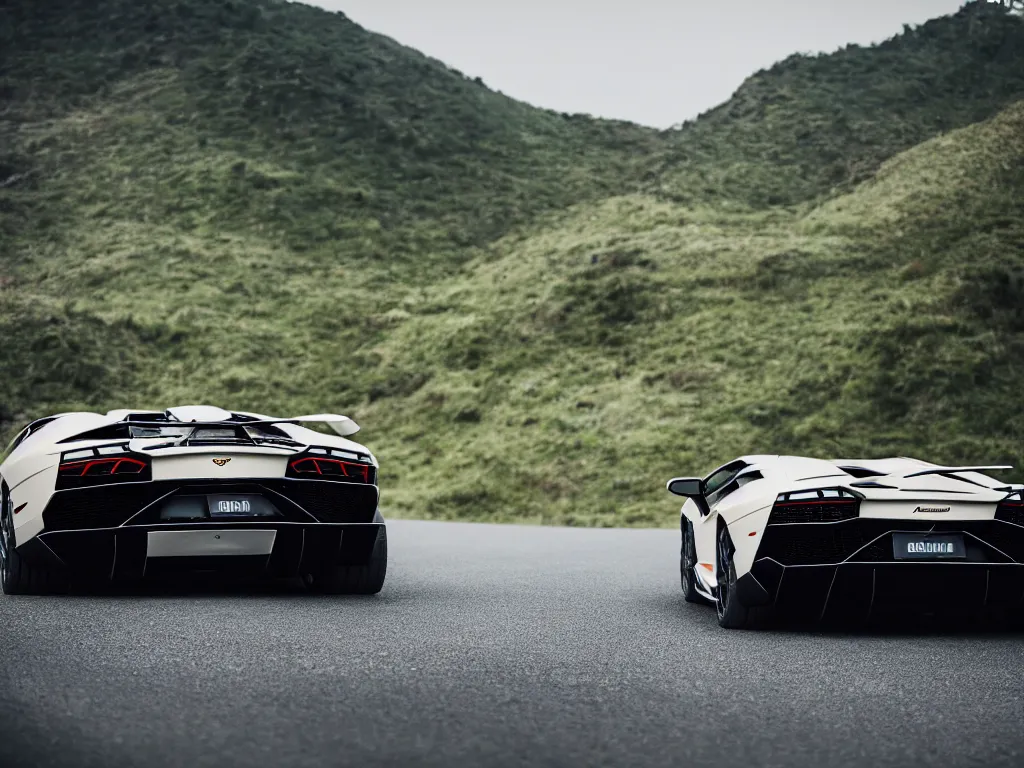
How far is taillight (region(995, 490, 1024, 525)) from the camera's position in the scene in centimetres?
762

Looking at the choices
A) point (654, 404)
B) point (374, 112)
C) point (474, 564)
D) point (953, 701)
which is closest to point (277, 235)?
point (374, 112)

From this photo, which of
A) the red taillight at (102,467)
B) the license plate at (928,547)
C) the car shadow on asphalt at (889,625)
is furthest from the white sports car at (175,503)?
the license plate at (928,547)

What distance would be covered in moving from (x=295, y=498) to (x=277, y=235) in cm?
5119

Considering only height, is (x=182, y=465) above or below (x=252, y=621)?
above

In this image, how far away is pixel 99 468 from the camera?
848 centimetres

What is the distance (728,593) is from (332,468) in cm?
278

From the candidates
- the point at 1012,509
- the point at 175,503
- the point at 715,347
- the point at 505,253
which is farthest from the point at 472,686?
the point at 505,253

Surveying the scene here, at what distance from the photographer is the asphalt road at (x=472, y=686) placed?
4.58 m

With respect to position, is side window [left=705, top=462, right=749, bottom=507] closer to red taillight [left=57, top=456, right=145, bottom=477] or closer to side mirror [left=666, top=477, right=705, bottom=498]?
side mirror [left=666, top=477, right=705, bottom=498]

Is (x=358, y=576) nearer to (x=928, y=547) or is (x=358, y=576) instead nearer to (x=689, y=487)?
(x=689, y=487)

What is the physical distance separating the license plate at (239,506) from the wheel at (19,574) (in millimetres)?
1248

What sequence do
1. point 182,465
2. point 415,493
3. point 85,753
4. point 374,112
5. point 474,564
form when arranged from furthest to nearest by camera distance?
point 374,112, point 415,493, point 474,564, point 182,465, point 85,753

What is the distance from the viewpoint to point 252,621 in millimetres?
7949

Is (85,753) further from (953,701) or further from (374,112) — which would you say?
(374,112)
